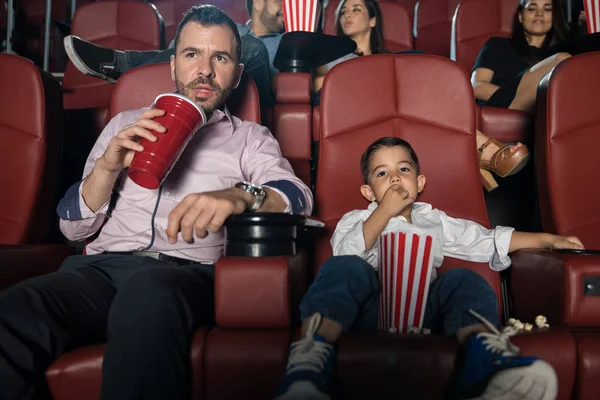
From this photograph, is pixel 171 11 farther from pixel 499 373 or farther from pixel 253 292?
pixel 499 373

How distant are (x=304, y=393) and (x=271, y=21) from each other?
1.57m

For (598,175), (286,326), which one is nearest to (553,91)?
(598,175)

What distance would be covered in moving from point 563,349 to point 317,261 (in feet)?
1.41

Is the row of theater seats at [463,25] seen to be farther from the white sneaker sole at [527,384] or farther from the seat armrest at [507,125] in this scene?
the white sneaker sole at [527,384]

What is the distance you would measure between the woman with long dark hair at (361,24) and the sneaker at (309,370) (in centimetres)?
140

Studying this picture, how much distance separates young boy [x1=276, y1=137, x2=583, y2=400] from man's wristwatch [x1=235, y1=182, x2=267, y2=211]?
14 centimetres

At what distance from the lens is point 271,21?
1907mm

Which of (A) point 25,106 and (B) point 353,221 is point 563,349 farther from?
(A) point 25,106

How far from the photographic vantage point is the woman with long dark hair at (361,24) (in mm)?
1888

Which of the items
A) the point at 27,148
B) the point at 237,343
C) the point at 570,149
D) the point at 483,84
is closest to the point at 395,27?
the point at 483,84

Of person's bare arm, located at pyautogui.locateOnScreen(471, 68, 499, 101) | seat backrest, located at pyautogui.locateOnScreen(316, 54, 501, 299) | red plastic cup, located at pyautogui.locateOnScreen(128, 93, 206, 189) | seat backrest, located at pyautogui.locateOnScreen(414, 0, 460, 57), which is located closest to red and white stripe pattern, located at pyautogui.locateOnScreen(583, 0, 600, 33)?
person's bare arm, located at pyautogui.locateOnScreen(471, 68, 499, 101)

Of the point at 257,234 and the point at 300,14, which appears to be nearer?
the point at 257,234

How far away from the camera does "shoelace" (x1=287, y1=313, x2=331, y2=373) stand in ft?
1.98

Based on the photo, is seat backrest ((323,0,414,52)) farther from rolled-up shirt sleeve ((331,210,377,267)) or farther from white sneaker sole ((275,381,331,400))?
white sneaker sole ((275,381,331,400))
